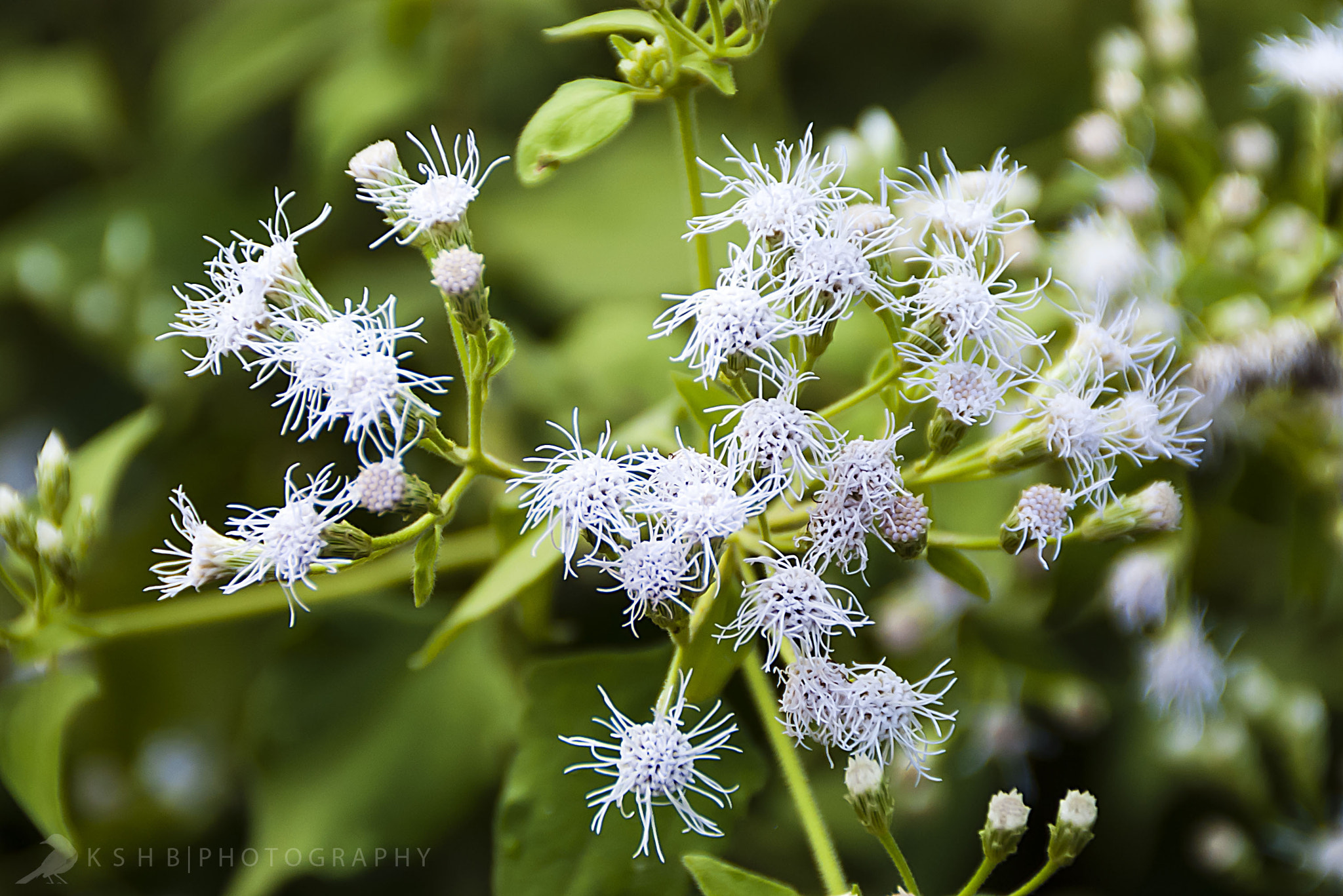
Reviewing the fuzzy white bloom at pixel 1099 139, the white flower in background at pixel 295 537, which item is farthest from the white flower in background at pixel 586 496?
the fuzzy white bloom at pixel 1099 139

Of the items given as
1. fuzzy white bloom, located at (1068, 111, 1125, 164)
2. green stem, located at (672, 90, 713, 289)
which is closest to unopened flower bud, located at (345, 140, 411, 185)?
green stem, located at (672, 90, 713, 289)

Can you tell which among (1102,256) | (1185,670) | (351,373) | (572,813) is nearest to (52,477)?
(351,373)

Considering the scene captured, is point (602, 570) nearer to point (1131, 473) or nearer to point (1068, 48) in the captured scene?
point (1131, 473)

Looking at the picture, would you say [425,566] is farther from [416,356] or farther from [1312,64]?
[1312,64]

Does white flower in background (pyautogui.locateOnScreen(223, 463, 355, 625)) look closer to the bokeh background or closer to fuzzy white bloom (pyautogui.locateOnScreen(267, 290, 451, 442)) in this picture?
fuzzy white bloom (pyautogui.locateOnScreen(267, 290, 451, 442))

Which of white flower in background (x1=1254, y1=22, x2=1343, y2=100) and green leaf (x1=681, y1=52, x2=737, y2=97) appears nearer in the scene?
green leaf (x1=681, y1=52, x2=737, y2=97)

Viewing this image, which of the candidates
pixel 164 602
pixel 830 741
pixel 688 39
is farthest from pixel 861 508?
pixel 164 602
